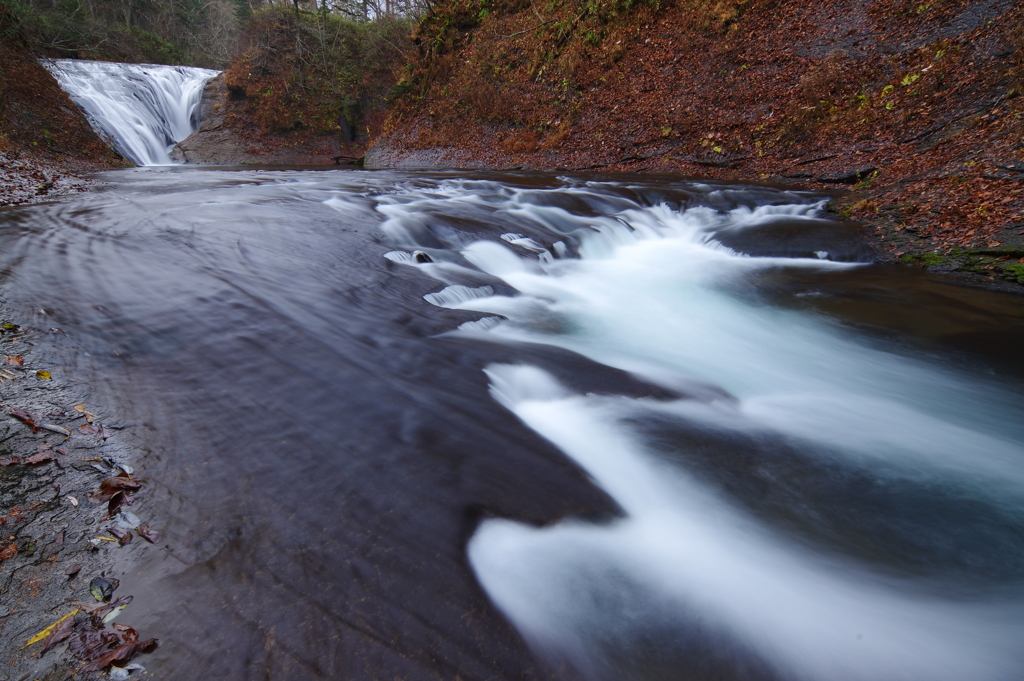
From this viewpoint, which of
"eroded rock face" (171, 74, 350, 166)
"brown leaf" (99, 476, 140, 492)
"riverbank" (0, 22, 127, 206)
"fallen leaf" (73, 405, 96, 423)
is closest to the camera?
A: "brown leaf" (99, 476, 140, 492)

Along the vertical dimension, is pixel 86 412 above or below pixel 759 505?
below

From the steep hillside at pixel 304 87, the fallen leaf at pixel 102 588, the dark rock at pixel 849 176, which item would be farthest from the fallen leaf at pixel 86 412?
the steep hillside at pixel 304 87

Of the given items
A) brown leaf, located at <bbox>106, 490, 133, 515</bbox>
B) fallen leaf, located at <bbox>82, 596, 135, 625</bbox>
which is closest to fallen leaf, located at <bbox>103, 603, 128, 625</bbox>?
fallen leaf, located at <bbox>82, 596, 135, 625</bbox>

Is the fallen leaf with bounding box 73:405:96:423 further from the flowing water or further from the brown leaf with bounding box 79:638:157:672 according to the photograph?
the brown leaf with bounding box 79:638:157:672

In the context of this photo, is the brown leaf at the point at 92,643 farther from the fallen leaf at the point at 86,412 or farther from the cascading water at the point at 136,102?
the cascading water at the point at 136,102

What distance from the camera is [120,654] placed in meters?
1.38

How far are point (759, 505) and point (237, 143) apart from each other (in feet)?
67.0

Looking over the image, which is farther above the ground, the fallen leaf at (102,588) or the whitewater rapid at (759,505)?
the whitewater rapid at (759,505)

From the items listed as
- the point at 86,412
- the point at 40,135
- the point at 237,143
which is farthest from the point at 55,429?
the point at 237,143

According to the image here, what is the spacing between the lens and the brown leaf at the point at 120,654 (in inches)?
52.7

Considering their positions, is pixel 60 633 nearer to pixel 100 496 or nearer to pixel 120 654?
pixel 120 654

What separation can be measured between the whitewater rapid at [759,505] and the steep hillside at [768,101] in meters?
2.77

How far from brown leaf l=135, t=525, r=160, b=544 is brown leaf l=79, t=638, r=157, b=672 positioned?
15.1 inches

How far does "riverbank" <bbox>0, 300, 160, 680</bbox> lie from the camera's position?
139 cm
